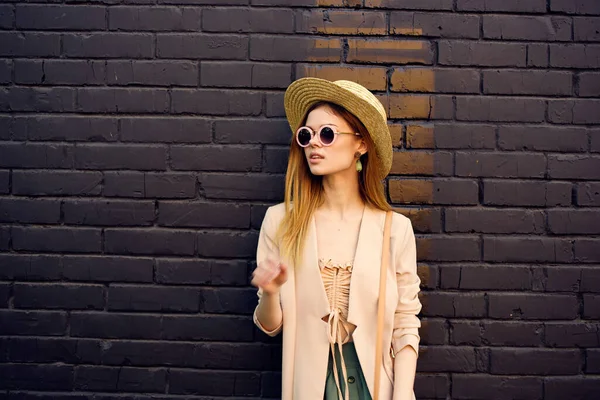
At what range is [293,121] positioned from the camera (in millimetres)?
2641

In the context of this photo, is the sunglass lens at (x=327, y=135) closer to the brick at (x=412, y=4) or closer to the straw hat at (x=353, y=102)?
the straw hat at (x=353, y=102)

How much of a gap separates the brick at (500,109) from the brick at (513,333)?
1.11m

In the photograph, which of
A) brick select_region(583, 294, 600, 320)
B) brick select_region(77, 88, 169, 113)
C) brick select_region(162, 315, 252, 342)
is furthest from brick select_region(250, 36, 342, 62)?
brick select_region(583, 294, 600, 320)

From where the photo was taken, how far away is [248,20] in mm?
2893

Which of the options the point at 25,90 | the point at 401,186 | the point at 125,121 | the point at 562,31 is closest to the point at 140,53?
the point at 125,121

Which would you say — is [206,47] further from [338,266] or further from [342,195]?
[338,266]

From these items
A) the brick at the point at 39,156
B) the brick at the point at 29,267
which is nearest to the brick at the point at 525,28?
the brick at the point at 39,156

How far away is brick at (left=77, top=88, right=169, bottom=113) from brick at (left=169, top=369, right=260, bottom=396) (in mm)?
1461

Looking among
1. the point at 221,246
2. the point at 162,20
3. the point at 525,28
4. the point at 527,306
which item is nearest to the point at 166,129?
the point at 162,20

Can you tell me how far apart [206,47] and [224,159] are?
0.62m

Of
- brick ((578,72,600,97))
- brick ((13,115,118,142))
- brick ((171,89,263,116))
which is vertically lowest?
brick ((13,115,118,142))

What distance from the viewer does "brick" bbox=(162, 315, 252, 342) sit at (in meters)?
2.87

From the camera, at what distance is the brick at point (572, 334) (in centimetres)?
287

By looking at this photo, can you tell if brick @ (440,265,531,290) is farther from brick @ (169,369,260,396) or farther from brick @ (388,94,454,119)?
brick @ (169,369,260,396)
